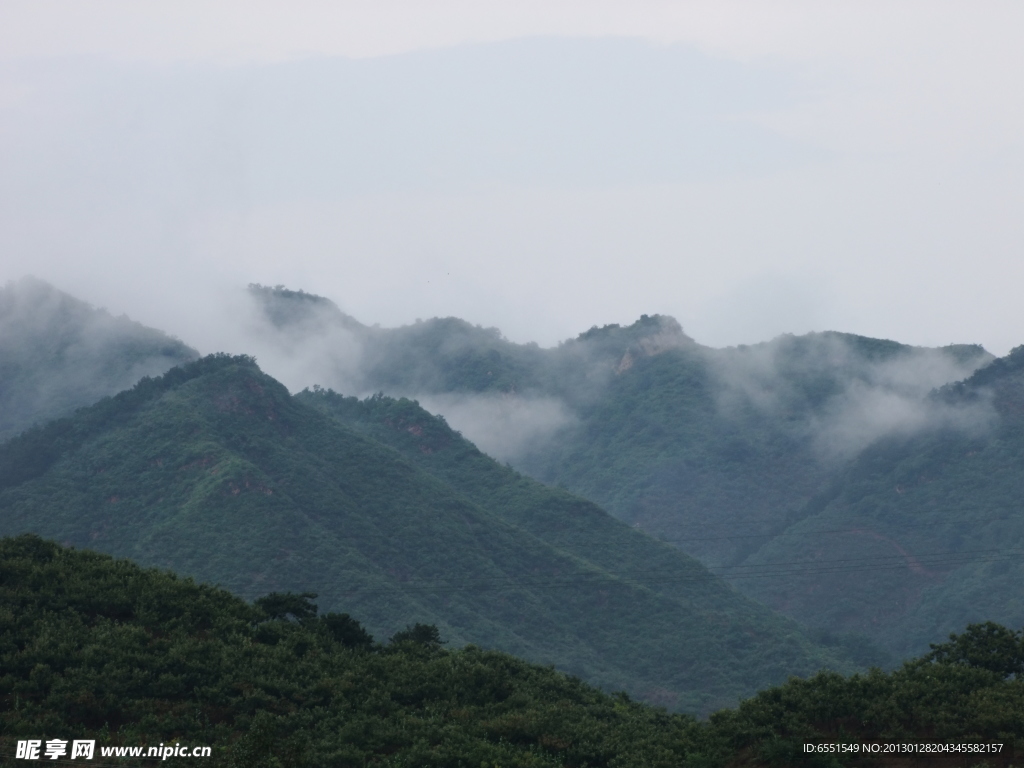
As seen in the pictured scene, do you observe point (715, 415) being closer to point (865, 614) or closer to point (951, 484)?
point (951, 484)

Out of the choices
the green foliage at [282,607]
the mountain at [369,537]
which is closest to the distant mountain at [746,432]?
the mountain at [369,537]

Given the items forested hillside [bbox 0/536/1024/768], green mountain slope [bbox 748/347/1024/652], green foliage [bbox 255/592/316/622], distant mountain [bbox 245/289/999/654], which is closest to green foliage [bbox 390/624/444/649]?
green foliage [bbox 255/592/316/622]

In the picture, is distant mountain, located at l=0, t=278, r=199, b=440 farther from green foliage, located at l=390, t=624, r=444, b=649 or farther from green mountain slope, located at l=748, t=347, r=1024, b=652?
green foliage, located at l=390, t=624, r=444, b=649

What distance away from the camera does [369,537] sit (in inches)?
3484

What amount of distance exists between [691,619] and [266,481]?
3231 cm

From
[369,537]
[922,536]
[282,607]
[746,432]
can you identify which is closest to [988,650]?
[282,607]

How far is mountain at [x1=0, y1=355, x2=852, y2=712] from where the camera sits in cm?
7962

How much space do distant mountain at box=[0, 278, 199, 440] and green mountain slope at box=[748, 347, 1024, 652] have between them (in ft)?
220

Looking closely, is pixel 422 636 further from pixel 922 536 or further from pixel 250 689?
pixel 922 536

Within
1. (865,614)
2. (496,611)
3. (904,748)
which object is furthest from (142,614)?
(865,614)

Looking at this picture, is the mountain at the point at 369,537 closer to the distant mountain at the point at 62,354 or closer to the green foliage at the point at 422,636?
the green foliage at the point at 422,636

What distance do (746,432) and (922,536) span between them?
3620 centimetres

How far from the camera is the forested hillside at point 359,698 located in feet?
113

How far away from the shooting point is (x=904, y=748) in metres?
33.7
